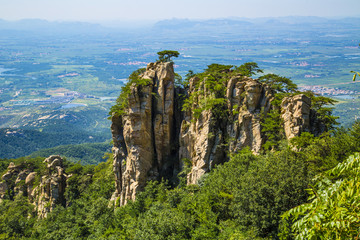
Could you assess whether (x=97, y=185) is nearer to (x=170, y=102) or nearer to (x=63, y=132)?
(x=170, y=102)

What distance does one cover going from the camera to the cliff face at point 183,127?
28578mm

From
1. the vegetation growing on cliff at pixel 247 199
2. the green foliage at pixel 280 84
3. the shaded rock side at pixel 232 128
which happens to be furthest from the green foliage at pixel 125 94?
the green foliage at pixel 280 84

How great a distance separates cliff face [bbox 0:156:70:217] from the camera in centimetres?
4616

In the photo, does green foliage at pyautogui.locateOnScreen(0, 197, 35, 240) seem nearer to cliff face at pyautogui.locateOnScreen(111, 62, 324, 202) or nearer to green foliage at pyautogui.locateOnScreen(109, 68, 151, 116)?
cliff face at pyautogui.locateOnScreen(111, 62, 324, 202)

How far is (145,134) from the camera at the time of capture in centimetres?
3481

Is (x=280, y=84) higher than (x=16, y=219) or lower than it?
higher

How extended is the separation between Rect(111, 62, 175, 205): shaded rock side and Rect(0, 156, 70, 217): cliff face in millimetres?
15607

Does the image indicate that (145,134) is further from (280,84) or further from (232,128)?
(280,84)

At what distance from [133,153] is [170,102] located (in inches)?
332

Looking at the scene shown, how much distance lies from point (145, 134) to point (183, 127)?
5.13 m

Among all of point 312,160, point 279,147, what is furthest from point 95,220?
point 312,160

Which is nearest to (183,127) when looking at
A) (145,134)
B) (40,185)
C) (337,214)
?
(145,134)

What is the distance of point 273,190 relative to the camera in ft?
57.3

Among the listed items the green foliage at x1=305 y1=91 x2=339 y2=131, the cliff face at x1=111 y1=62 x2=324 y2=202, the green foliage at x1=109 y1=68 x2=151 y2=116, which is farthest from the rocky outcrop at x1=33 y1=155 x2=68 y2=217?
the green foliage at x1=305 y1=91 x2=339 y2=131
